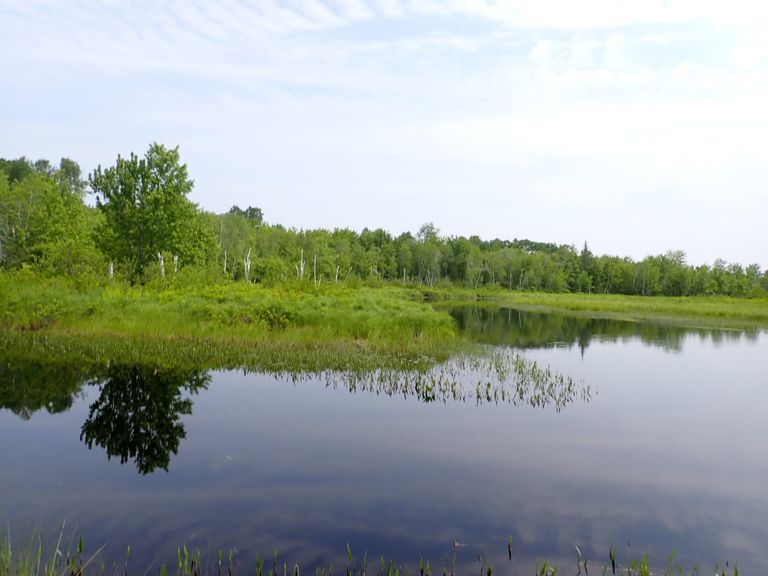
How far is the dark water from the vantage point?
865cm

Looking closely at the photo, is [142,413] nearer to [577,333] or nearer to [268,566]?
[268,566]

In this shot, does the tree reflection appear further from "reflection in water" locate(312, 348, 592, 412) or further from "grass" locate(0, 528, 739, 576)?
"reflection in water" locate(312, 348, 592, 412)

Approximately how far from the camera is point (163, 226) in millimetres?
41406

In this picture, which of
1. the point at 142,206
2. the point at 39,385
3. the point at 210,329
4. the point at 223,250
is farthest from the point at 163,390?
the point at 223,250

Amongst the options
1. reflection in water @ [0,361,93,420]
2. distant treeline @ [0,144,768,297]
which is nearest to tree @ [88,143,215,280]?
distant treeline @ [0,144,768,297]

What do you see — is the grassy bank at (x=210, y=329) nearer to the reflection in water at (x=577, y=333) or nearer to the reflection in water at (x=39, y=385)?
the reflection in water at (x=39, y=385)

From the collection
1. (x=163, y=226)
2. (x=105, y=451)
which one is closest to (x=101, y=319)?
(x=105, y=451)

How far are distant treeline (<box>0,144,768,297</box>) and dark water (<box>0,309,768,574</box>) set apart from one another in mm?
21037

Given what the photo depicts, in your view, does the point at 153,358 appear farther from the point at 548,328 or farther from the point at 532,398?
the point at 548,328

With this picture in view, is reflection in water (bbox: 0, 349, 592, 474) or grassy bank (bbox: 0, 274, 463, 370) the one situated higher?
grassy bank (bbox: 0, 274, 463, 370)

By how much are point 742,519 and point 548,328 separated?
120 feet

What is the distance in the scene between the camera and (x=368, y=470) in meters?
11.7

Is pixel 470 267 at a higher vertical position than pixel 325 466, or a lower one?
higher

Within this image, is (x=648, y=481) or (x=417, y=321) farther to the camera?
(x=417, y=321)
